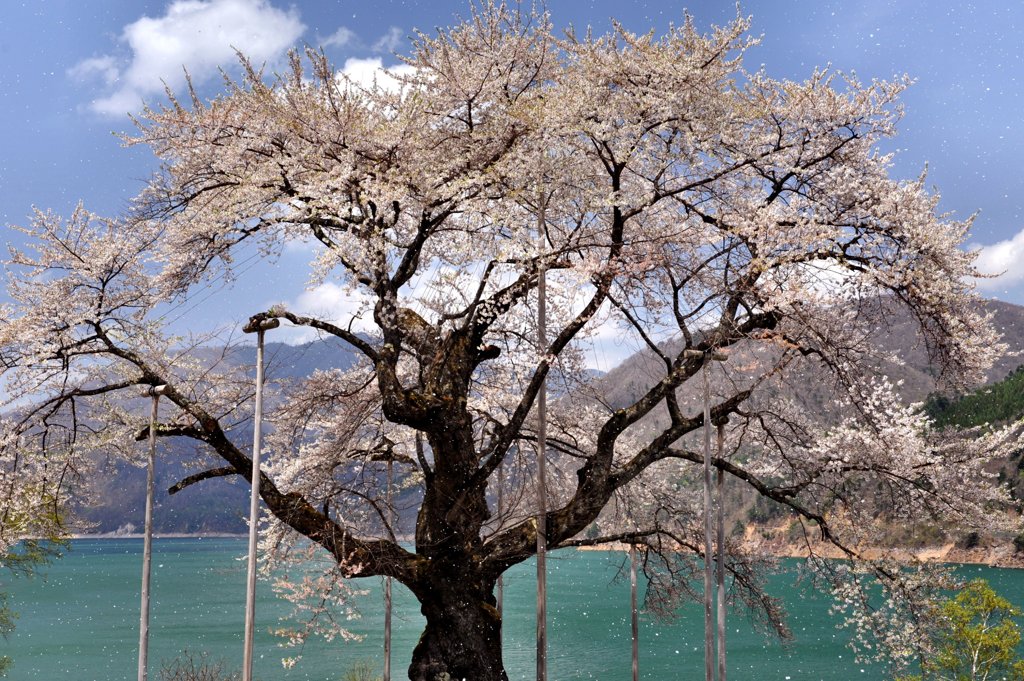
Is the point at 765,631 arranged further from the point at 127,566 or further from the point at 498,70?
the point at 127,566

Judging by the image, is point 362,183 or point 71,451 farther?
point 71,451

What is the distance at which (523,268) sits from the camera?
17219 millimetres

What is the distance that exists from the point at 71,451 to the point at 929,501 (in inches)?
700

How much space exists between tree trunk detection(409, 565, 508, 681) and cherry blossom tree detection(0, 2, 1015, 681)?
54 mm

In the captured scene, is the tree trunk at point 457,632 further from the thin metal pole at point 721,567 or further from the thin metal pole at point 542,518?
the thin metal pole at point 721,567

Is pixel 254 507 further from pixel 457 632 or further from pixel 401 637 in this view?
pixel 401 637

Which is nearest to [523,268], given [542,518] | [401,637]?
[542,518]

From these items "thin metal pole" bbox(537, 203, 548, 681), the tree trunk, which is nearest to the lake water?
the tree trunk

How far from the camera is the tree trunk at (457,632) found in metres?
16.9

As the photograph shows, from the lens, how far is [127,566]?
5876 inches

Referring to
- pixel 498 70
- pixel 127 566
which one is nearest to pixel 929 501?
pixel 498 70

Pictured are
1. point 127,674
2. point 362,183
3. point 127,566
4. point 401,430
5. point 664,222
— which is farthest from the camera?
point 127,566

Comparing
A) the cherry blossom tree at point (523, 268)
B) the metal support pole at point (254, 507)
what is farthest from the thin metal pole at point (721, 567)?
the metal support pole at point (254, 507)

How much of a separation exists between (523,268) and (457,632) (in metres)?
7.05
